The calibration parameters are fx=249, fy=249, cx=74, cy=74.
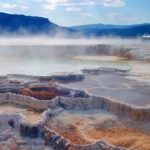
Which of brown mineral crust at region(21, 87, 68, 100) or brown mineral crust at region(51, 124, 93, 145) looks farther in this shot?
brown mineral crust at region(21, 87, 68, 100)

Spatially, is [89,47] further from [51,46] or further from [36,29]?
[36,29]

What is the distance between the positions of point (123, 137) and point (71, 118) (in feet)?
6.56

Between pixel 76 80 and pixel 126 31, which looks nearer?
pixel 76 80

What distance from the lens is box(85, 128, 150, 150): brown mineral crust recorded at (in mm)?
6809

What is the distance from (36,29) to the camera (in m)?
42.1

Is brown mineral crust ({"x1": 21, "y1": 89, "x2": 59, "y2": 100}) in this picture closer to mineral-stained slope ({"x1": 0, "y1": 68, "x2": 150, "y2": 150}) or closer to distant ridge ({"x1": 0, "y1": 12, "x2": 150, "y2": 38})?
mineral-stained slope ({"x1": 0, "y1": 68, "x2": 150, "y2": 150})

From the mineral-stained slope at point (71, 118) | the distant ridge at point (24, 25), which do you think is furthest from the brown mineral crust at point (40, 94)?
the distant ridge at point (24, 25)

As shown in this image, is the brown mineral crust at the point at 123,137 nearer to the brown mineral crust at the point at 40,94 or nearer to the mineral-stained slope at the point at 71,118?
the mineral-stained slope at the point at 71,118

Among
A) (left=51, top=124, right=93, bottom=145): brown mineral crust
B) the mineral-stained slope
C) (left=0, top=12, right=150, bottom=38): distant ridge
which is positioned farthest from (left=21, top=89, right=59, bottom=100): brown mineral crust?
(left=0, top=12, right=150, bottom=38): distant ridge

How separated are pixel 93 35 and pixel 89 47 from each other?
19.6 meters

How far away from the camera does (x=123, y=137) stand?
23.6ft

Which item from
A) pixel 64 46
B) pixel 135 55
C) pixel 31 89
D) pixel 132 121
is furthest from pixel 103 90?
pixel 64 46

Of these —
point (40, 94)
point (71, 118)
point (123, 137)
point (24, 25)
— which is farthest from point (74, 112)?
point (24, 25)

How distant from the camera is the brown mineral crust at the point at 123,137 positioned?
268 inches
